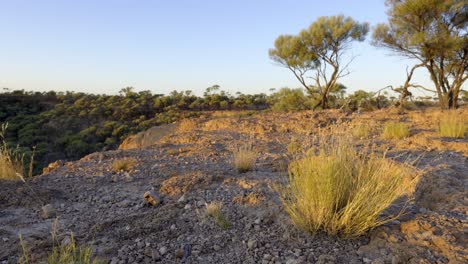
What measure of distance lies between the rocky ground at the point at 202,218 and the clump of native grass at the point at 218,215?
0.06 metres

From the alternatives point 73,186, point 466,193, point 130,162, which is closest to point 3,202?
point 73,186

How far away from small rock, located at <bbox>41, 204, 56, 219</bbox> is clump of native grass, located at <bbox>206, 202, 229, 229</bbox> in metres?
1.80

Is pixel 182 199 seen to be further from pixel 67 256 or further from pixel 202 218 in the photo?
pixel 67 256

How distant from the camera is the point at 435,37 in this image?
1348 cm

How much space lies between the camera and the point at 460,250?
2.54 metres

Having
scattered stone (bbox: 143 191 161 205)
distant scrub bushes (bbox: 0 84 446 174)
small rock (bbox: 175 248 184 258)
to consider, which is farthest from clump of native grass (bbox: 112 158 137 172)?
distant scrub bushes (bbox: 0 84 446 174)

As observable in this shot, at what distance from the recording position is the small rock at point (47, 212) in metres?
3.96

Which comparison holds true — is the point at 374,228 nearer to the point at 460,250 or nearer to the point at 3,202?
the point at 460,250

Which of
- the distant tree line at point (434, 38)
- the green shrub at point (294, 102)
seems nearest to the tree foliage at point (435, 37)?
the distant tree line at point (434, 38)

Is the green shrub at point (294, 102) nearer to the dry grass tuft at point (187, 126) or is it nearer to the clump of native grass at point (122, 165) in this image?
the dry grass tuft at point (187, 126)

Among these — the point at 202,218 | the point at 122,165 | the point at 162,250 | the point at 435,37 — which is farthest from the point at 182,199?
the point at 435,37

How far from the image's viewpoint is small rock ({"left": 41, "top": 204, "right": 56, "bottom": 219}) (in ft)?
13.0

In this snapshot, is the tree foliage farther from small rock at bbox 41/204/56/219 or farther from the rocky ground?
small rock at bbox 41/204/56/219

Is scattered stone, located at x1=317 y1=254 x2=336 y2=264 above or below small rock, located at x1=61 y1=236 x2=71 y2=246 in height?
above
